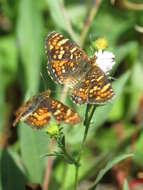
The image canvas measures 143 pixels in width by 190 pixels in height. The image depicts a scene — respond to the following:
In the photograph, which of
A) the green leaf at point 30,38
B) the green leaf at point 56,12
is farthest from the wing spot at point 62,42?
the green leaf at point 30,38

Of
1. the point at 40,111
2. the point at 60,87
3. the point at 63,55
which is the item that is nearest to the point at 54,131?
the point at 40,111

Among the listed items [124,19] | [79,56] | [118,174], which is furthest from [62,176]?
[124,19]

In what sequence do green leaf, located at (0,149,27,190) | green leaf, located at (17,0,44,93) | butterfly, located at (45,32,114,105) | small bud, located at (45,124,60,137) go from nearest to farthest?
butterfly, located at (45,32,114,105), small bud, located at (45,124,60,137), green leaf, located at (0,149,27,190), green leaf, located at (17,0,44,93)

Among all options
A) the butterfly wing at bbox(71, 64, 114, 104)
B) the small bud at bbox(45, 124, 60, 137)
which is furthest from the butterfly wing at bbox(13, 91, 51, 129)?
the small bud at bbox(45, 124, 60, 137)

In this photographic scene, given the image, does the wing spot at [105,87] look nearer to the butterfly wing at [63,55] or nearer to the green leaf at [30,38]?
the butterfly wing at [63,55]

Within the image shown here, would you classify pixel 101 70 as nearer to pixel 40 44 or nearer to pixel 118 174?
pixel 118 174

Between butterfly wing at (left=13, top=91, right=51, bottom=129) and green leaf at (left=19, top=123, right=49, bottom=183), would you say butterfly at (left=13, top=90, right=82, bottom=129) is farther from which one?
green leaf at (left=19, top=123, right=49, bottom=183)
